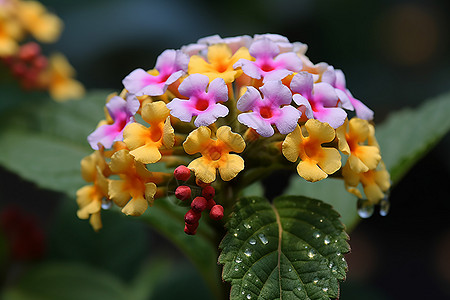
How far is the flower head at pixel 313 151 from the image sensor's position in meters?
0.69

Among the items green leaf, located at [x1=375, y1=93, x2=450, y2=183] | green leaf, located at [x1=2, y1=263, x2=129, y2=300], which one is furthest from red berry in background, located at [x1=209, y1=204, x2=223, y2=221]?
green leaf, located at [x1=2, y1=263, x2=129, y2=300]

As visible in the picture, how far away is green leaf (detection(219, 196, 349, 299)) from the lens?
2.24 feet

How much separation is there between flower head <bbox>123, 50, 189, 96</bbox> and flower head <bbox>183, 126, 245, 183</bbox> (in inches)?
4.6

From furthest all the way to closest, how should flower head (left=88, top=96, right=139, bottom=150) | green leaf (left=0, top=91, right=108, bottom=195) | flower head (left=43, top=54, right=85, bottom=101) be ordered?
1. flower head (left=43, top=54, right=85, bottom=101)
2. green leaf (left=0, top=91, right=108, bottom=195)
3. flower head (left=88, top=96, right=139, bottom=150)

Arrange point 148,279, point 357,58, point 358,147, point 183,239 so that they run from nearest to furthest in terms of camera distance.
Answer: point 358,147
point 183,239
point 148,279
point 357,58

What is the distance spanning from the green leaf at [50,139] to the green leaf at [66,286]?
0.37 meters

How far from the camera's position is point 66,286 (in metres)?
1.35

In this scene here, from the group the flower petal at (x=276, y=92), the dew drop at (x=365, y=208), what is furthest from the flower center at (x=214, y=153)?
the dew drop at (x=365, y=208)

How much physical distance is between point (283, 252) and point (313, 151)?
15 centimetres

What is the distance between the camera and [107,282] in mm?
1358

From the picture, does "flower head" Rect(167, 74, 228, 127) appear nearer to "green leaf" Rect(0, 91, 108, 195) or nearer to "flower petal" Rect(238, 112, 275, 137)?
"flower petal" Rect(238, 112, 275, 137)

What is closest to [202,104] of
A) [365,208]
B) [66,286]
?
[365,208]

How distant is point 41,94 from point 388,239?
1.80 metres

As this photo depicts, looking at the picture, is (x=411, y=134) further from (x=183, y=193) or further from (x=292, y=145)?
(x=183, y=193)
